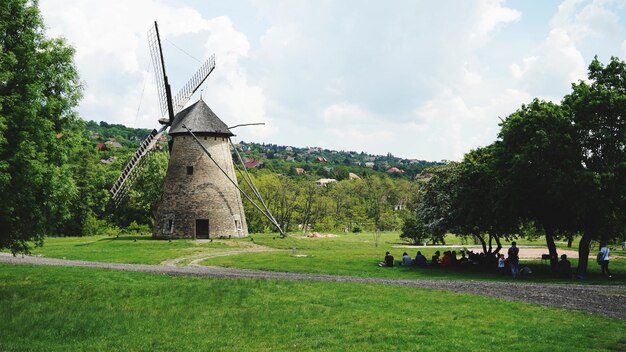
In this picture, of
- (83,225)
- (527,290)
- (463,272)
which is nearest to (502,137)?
(463,272)

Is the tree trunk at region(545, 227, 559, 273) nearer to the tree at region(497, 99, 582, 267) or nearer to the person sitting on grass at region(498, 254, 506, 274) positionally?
the tree at region(497, 99, 582, 267)

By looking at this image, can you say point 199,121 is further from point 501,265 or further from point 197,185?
point 501,265

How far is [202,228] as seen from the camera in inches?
1905

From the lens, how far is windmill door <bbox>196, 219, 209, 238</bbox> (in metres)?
48.3

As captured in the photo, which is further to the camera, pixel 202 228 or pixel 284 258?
pixel 202 228

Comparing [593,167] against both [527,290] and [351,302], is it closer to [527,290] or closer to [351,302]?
[527,290]

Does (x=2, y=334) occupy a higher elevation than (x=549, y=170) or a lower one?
lower

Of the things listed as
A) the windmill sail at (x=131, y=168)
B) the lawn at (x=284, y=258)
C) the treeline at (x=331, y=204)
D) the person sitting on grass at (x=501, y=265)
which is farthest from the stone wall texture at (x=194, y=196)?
the treeline at (x=331, y=204)

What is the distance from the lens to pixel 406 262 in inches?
1247

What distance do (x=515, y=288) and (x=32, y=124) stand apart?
20480 millimetres

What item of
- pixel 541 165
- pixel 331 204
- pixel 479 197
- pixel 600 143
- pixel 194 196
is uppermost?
pixel 600 143

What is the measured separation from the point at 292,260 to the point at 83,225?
50.3 meters

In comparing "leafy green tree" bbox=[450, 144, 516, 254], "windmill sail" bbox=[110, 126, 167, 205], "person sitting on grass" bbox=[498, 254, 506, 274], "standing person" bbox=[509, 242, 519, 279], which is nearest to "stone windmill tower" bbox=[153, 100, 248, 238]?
"windmill sail" bbox=[110, 126, 167, 205]

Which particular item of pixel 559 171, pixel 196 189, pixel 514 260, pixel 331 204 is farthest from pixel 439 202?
pixel 331 204
